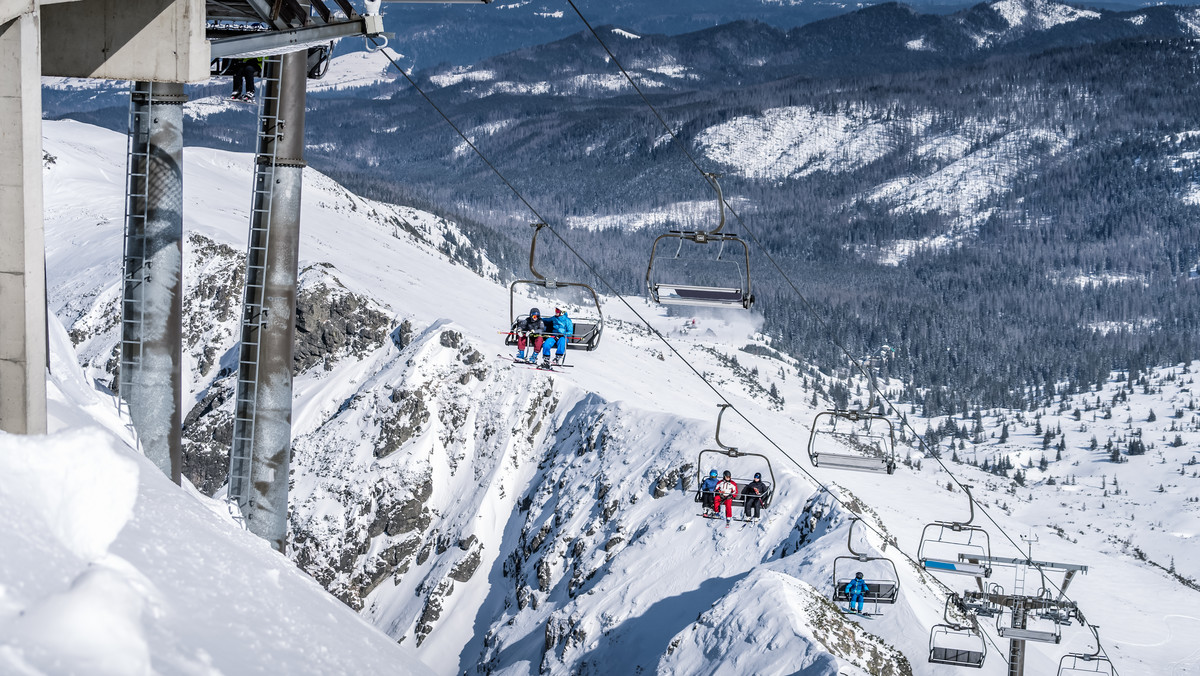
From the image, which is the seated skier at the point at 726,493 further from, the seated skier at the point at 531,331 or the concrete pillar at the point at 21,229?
the concrete pillar at the point at 21,229

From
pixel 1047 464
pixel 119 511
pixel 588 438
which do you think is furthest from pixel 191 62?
pixel 1047 464

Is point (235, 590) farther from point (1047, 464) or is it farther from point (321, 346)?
point (1047, 464)

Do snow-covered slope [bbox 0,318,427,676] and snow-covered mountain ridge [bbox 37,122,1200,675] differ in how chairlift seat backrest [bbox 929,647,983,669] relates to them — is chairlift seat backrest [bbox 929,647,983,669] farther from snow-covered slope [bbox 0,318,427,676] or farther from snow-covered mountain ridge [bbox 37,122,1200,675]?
snow-covered slope [bbox 0,318,427,676]

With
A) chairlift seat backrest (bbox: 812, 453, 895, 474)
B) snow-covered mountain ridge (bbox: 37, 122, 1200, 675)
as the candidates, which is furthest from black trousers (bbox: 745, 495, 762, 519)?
snow-covered mountain ridge (bbox: 37, 122, 1200, 675)

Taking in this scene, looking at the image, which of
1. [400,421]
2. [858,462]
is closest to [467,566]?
[400,421]

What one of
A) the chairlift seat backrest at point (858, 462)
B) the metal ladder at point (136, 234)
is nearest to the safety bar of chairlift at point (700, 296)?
the chairlift seat backrest at point (858, 462)
